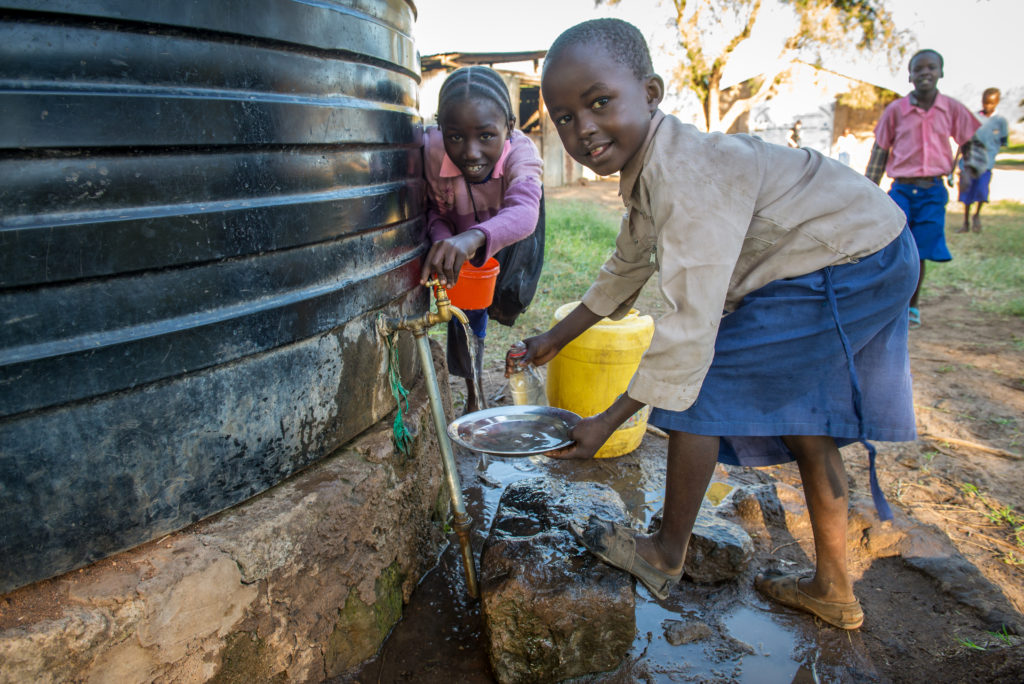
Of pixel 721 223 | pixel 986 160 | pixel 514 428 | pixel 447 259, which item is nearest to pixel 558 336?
pixel 514 428

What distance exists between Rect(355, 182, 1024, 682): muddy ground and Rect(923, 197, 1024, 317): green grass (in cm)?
284

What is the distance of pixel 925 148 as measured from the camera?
4.71 meters

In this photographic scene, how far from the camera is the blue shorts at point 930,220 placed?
4.71 metres

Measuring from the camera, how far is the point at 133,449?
131cm

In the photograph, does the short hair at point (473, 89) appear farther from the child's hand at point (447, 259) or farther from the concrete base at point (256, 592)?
the concrete base at point (256, 592)

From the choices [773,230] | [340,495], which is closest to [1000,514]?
[773,230]

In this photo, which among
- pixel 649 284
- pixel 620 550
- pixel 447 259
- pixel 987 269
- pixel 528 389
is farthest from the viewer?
pixel 987 269

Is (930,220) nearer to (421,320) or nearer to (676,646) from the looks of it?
(676,646)

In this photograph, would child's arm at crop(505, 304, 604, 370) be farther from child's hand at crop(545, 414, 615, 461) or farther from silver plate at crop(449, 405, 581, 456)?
child's hand at crop(545, 414, 615, 461)

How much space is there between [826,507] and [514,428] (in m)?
0.94

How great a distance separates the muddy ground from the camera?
1774 mm

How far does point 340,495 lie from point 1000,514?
2418 mm

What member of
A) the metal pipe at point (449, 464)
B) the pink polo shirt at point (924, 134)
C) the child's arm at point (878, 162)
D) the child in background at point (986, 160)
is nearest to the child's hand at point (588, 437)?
the metal pipe at point (449, 464)

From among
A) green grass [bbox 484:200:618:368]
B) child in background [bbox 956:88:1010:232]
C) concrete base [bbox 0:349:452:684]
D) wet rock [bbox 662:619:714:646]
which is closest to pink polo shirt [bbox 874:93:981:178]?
green grass [bbox 484:200:618:368]
